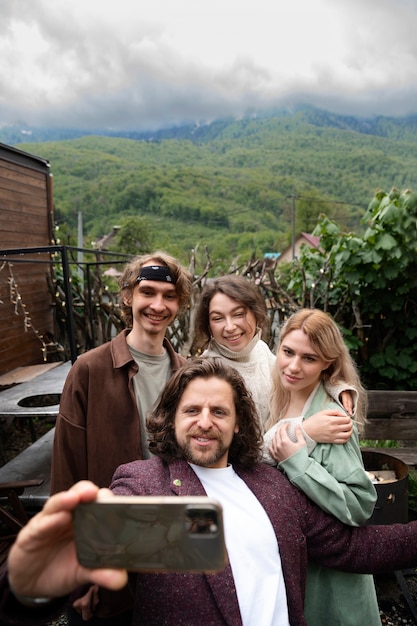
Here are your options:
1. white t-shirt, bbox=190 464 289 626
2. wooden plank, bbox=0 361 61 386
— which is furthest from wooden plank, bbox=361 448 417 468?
wooden plank, bbox=0 361 61 386

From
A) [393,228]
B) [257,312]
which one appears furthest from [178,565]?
[393,228]

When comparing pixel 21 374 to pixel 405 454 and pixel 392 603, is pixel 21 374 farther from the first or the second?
pixel 392 603

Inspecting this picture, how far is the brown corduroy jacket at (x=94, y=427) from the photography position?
2020mm

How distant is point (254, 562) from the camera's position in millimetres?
1425

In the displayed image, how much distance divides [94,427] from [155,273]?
2.40 feet

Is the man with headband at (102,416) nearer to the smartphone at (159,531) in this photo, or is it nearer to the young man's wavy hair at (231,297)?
the young man's wavy hair at (231,297)

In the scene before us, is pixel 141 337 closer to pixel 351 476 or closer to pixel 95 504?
pixel 351 476

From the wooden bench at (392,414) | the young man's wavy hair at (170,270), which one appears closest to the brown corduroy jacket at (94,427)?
the young man's wavy hair at (170,270)

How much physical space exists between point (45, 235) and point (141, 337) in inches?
223

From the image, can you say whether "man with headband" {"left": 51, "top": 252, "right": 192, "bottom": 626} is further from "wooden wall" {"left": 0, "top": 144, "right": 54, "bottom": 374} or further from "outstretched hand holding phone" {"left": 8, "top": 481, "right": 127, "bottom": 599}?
"wooden wall" {"left": 0, "top": 144, "right": 54, "bottom": 374}

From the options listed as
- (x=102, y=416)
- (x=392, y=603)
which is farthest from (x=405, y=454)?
(x=102, y=416)

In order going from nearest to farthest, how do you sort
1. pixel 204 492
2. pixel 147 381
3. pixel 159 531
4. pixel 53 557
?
pixel 159 531, pixel 53 557, pixel 204 492, pixel 147 381

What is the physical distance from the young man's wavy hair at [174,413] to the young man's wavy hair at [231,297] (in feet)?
2.58

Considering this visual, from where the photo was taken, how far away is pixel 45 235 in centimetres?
728
